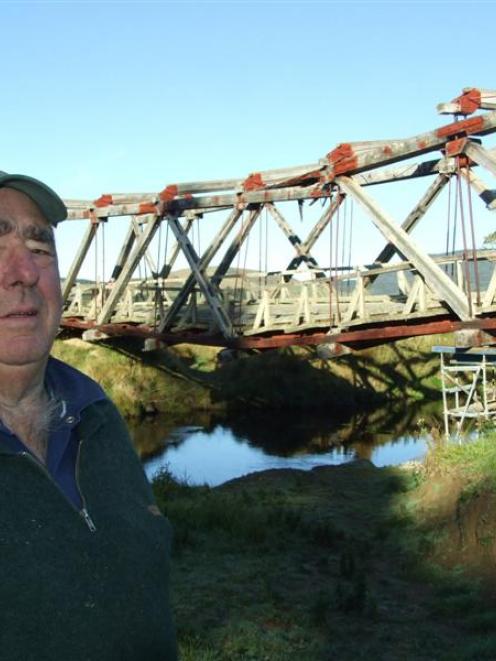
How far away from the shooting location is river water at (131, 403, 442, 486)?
19031 millimetres

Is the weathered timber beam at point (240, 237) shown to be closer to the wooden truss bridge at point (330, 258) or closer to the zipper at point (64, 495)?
the wooden truss bridge at point (330, 258)

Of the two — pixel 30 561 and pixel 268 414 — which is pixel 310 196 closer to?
pixel 268 414

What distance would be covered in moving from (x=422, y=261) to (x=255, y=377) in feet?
49.7

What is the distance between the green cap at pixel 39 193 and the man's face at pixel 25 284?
22 mm

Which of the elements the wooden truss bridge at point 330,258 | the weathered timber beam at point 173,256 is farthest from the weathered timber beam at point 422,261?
the weathered timber beam at point 173,256

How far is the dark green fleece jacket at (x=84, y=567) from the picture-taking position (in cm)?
150

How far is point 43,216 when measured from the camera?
1753 mm

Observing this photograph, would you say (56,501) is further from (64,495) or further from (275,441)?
(275,441)

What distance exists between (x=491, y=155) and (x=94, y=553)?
12.4 meters

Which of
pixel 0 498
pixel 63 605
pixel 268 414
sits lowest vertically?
pixel 268 414

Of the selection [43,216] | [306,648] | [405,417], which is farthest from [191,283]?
[43,216]

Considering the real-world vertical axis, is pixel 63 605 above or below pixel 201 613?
above

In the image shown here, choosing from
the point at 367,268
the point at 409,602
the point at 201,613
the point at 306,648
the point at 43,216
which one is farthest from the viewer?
the point at 367,268

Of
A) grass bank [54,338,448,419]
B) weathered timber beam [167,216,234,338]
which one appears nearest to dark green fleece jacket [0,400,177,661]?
weathered timber beam [167,216,234,338]
